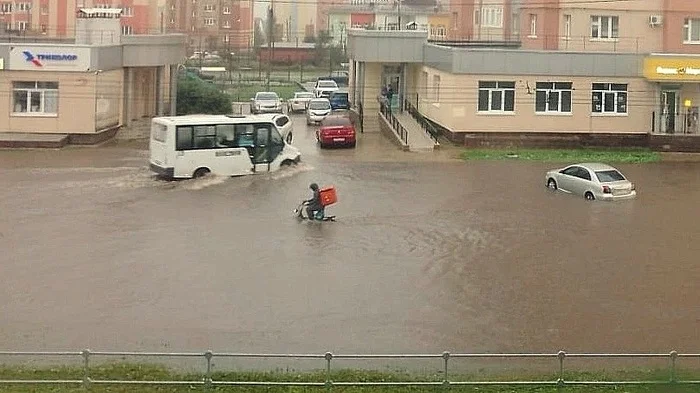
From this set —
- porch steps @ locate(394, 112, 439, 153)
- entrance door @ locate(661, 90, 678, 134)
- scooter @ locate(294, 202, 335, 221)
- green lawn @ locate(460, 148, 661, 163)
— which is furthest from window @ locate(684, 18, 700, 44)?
scooter @ locate(294, 202, 335, 221)

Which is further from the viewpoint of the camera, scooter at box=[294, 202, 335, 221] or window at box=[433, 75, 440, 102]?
window at box=[433, 75, 440, 102]

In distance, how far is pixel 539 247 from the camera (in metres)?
20.0

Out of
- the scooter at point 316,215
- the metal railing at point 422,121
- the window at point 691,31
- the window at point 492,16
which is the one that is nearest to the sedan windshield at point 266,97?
the metal railing at point 422,121

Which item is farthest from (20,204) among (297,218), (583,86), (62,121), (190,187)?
(583,86)

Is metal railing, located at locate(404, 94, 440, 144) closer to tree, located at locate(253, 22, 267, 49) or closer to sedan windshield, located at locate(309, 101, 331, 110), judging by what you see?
sedan windshield, located at locate(309, 101, 331, 110)

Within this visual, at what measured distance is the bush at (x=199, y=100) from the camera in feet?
150

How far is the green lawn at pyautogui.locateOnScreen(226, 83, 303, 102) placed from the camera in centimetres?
5678

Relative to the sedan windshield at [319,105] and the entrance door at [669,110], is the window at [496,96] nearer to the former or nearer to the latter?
the entrance door at [669,110]

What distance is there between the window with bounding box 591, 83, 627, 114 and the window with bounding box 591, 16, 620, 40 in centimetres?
620

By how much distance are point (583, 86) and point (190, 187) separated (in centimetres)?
1557

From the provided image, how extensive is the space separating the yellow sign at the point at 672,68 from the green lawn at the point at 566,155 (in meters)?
2.52

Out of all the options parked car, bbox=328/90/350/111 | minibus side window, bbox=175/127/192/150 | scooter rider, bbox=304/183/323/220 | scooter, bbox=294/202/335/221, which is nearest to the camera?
scooter rider, bbox=304/183/323/220

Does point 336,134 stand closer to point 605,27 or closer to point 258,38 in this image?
point 605,27

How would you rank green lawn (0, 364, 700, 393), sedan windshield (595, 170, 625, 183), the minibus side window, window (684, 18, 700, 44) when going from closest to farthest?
green lawn (0, 364, 700, 393), sedan windshield (595, 170, 625, 183), the minibus side window, window (684, 18, 700, 44)
